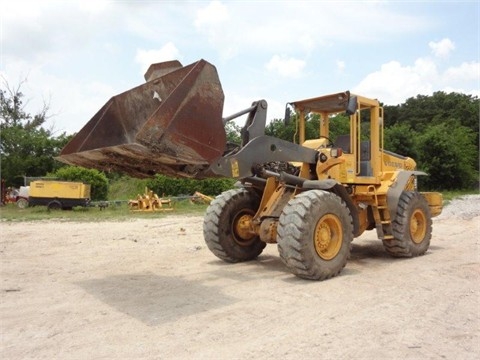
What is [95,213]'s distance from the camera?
761 inches

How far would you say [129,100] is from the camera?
18.2 ft

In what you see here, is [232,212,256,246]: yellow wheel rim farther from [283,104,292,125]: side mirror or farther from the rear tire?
the rear tire

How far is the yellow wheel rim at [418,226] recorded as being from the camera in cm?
872

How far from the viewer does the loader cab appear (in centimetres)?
783

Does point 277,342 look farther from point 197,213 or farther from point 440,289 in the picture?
point 197,213

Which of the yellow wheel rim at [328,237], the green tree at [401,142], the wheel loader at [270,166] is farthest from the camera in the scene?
the green tree at [401,142]

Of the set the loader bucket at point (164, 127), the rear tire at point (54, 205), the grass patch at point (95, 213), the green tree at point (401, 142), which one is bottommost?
the grass patch at point (95, 213)

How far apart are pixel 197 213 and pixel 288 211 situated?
41.5 ft

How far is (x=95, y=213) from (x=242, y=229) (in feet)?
41.6

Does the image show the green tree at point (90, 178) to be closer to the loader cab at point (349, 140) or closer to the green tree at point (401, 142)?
the loader cab at point (349, 140)

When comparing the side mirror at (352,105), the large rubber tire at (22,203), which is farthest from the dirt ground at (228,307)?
the large rubber tire at (22,203)

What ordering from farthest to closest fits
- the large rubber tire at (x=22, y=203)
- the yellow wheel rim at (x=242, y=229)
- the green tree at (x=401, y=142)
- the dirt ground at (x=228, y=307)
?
the green tree at (x=401, y=142) < the large rubber tire at (x=22, y=203) < the yellow wheel rim at (x=242, y=229) < the dirt ground at (x=228, y=307)

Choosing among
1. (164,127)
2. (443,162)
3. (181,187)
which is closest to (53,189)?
(181,187)

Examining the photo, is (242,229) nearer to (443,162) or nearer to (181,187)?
(181,187)
